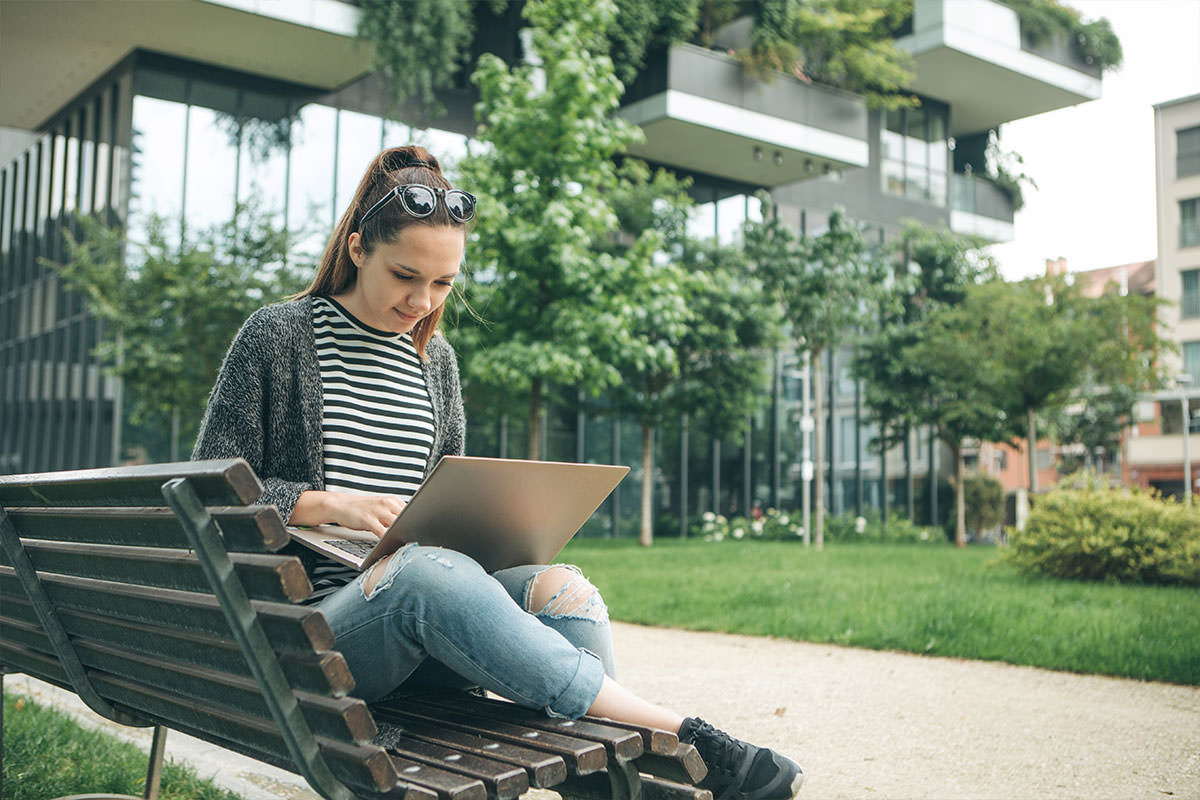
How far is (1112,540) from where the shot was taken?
8.89 m

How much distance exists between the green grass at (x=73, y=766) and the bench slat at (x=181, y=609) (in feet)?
3.65

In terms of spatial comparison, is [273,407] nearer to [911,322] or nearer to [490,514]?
Result: [490,514]

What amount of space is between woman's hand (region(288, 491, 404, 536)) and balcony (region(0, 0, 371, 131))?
548 inches

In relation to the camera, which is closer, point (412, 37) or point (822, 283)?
point (412, 37)

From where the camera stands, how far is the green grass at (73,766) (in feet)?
10.2

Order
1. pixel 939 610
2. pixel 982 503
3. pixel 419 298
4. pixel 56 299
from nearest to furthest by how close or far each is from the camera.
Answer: pixel 419 298 → pixel 939 610 → pixel 56 299 → pixel 982 503

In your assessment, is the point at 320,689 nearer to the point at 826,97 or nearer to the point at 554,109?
the point at 554,109

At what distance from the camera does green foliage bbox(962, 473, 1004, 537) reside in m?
23.8

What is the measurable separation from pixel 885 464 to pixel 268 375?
78.5 ft

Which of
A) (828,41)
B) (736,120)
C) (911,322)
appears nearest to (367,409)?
(736,120)

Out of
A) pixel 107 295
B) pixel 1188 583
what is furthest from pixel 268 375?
pixel 107 295

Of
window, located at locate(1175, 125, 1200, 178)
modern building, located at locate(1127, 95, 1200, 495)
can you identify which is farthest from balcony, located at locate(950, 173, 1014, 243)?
window, located at locate(1175, 125, 1200, 178)

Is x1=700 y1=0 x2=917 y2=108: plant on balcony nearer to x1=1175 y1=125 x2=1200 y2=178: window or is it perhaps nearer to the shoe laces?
the shoe laces

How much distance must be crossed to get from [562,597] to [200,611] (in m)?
0.77
